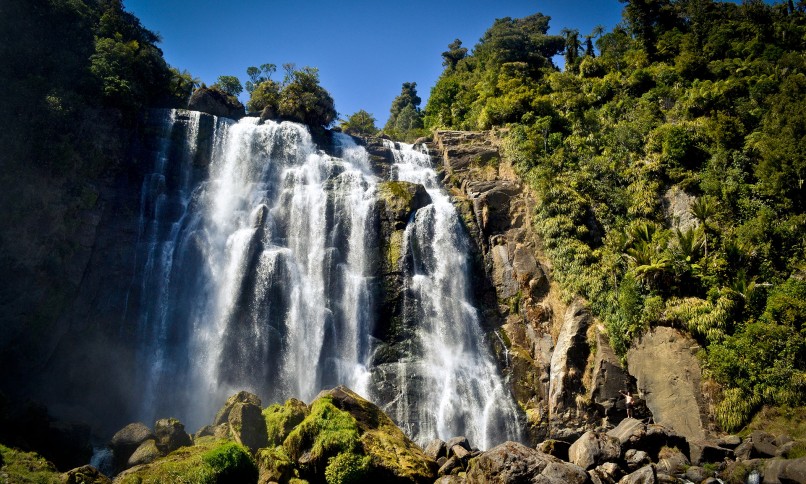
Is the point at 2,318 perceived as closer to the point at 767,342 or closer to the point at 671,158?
the point at 767,342

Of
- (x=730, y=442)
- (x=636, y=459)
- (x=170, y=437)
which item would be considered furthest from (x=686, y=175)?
(x=170, y=437)

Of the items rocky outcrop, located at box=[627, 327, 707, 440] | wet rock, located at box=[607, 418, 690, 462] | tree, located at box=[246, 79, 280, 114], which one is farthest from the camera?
tree, located at box=[246, 79, 280, 114]

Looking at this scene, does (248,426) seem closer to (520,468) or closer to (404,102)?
(520,468)

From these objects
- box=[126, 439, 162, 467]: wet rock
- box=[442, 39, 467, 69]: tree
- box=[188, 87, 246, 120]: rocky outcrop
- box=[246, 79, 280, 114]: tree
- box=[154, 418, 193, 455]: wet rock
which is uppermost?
box=[442, 39, 467, 69]: tree

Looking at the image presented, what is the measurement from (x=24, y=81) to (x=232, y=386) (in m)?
19.7

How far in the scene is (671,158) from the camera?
26219mm

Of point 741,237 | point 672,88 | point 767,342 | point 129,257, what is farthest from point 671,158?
point 129,257

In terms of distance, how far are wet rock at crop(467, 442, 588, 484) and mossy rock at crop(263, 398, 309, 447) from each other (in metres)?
6.10

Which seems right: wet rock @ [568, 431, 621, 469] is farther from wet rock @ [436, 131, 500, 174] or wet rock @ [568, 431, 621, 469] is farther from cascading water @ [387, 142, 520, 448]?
wet rock @ [436, 131, 500, 174]

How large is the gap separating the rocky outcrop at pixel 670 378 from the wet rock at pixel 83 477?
19311 millimetres

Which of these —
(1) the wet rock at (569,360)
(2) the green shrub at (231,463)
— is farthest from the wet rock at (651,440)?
(2) the green shrub at (231,463)

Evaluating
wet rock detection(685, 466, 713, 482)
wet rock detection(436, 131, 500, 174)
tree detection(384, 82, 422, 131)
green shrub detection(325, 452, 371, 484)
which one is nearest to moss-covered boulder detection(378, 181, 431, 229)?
wet rock detection(436, 131, 500, 174)

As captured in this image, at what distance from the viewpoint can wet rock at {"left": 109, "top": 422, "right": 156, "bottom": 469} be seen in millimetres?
16234

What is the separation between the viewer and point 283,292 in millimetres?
26516
